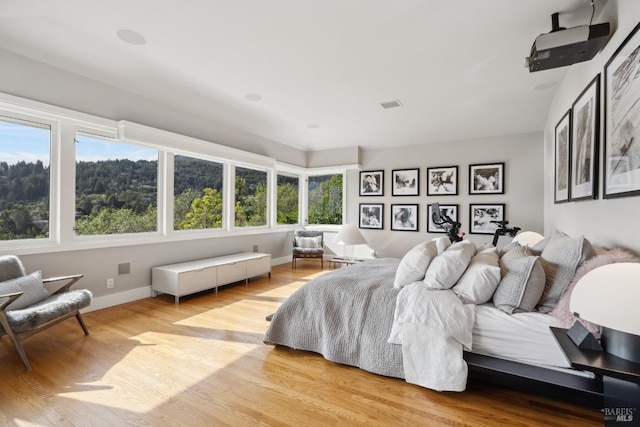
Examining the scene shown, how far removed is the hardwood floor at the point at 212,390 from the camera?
69.5 inches

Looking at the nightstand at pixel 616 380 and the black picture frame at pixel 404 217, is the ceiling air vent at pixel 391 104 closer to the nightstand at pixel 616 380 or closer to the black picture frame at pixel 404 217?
the black picture frame at pixel 404 217

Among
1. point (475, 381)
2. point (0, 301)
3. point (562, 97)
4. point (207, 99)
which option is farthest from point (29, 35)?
point (562, 97)

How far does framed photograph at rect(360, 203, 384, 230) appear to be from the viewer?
21.4 feet

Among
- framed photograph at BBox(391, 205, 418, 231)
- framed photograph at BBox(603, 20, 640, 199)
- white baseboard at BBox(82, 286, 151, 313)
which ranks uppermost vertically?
framed photograph at BBox(603, 20, 640, 199)

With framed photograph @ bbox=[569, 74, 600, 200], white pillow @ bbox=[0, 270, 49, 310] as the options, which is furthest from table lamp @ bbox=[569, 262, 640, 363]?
white pillow @ bbox=[0, 270, 49, 310]

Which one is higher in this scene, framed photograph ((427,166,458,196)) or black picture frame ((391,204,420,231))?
framed photograph ((427,166,458,196))

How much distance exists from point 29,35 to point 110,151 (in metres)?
1.40

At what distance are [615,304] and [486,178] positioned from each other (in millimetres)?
4868

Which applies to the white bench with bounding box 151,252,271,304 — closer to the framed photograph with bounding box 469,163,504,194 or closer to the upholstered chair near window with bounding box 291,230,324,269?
the upholstered chair near window with bounding box 291,230,324,269

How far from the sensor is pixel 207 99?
161 inches

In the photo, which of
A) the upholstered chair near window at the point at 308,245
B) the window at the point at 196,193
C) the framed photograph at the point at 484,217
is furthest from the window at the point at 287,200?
the framed photograph at the point at 484,217

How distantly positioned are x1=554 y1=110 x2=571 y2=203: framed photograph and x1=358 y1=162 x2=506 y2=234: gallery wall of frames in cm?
168

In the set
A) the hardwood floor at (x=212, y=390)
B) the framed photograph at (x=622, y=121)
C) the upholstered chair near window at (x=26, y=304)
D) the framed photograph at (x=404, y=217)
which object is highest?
the framed photograph at (x=622, y=121)

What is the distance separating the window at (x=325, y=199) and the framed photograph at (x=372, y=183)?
1.91ft
